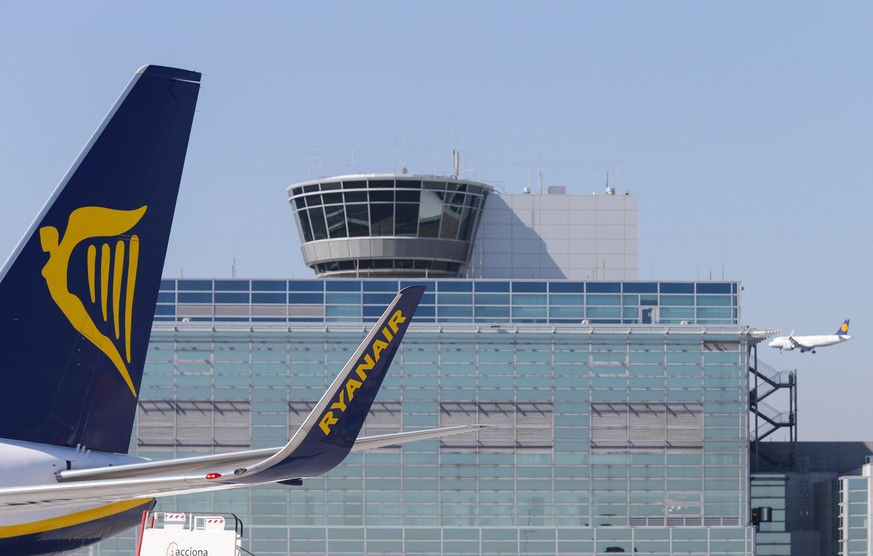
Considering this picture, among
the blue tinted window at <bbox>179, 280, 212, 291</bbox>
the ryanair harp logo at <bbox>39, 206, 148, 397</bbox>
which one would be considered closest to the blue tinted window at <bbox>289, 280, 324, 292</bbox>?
the blue tinted window at <bbox>179, 280, 212, 291</bbox>

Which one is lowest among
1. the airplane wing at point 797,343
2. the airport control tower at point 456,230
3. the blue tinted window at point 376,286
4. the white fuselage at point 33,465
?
the white fuselage at point 33,465

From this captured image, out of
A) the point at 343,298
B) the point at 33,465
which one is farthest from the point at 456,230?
the point at 33,465

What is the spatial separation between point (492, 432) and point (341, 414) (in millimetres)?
89111

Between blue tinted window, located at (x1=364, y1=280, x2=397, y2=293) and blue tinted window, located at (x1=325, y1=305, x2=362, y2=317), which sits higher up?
blue tinted window, located at (x1=364, y1=280, x2=397, y2=293)

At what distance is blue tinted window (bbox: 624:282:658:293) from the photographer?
11312 cm

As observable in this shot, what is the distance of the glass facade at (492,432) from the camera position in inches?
4090

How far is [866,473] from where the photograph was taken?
107188 mm

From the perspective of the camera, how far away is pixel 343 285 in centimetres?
11175

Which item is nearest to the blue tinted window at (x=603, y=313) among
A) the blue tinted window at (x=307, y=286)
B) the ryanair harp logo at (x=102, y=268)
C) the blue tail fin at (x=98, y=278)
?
the blue tinted window at (x=307, y=286)

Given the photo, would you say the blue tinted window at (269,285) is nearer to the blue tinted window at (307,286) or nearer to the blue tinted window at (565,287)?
the blue tinted window at (307,286)

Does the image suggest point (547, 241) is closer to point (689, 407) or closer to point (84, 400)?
point (689, 407)

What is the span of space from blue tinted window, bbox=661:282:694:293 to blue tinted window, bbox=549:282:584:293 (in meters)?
6.67

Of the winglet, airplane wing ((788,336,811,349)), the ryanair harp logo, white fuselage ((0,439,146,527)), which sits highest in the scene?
airplane wing ((788,336,811,349))

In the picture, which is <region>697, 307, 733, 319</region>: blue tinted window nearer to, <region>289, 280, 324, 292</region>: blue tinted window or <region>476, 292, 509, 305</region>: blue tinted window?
<region>476, 292, 509, 305</region>: blue tinted window
